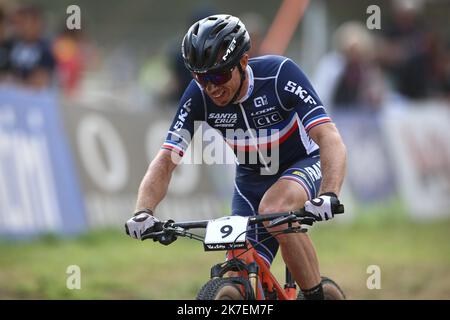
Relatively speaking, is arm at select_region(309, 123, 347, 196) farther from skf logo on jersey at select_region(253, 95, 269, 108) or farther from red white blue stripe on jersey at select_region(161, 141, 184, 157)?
red white blue stripe on jersey at select_region(161, 141, 184, 157)

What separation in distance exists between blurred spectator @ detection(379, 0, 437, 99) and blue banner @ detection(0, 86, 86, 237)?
706cm

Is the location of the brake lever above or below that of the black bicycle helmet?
below

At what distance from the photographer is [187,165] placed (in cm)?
1523

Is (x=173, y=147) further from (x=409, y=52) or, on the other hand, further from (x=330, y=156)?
(x=409, y=52)

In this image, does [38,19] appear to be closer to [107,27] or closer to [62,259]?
[62,259]

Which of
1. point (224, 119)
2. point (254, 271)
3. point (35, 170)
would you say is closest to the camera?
point (254, 271)

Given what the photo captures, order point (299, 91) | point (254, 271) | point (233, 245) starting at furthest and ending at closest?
point (299, 91), point (254, 271), point (233, 245)

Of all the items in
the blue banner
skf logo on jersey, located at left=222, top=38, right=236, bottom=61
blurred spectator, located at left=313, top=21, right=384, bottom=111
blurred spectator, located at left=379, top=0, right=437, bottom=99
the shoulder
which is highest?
blurred spectator, located at left=379, top=0, right=437, bottom=99

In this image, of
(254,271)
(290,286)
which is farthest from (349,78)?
(254,271)

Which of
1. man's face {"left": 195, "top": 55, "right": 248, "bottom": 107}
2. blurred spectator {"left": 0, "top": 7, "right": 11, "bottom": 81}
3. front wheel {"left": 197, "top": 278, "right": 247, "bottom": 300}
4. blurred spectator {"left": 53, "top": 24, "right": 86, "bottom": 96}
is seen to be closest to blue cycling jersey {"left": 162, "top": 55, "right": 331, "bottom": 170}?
man's face {"left": 195, "top": 55, "right": 248, "bottom": 107}

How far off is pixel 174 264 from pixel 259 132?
561cm

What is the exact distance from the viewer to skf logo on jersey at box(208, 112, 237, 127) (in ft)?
22.9
